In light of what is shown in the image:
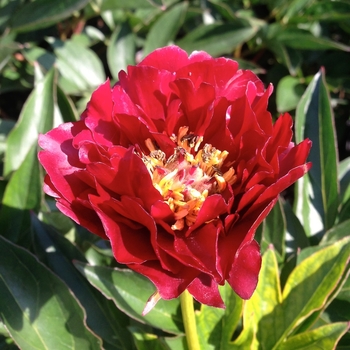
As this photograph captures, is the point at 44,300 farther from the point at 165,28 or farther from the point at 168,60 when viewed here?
the point at 165,28

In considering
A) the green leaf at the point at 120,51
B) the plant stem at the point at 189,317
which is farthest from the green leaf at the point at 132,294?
the green leaf at the point at 120,51

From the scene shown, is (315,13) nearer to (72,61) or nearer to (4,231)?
(72,61)

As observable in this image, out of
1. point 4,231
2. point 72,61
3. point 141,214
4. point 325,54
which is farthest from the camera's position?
point 325,54

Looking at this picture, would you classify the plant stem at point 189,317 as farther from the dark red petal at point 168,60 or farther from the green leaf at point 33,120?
the green leaf at point 33,120

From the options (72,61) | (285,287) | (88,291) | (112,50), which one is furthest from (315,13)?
(88,291)

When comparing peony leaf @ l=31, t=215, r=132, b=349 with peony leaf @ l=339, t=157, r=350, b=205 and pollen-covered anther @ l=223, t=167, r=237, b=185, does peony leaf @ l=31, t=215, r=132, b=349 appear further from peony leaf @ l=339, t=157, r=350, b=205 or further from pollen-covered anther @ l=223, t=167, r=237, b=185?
peony leaf @ l=339, t=157, r=350, b=205

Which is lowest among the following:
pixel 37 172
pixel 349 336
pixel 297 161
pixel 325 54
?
pixel 349 336
